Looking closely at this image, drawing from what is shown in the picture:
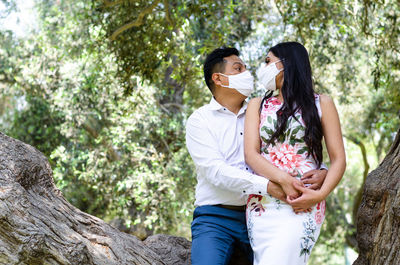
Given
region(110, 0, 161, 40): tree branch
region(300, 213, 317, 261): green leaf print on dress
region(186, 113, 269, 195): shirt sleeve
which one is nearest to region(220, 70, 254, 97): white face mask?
region(186, 113, 269, 195): shirt sleeve

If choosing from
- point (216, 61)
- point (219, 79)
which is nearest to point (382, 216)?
point (219, 79)

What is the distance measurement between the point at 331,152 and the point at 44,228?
167 centimetres

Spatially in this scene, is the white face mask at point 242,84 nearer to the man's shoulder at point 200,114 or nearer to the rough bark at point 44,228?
the man's shoulder at point 200,114

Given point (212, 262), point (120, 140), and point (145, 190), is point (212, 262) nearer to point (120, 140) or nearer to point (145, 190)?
point (145, 190)

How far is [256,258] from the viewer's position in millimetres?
2992

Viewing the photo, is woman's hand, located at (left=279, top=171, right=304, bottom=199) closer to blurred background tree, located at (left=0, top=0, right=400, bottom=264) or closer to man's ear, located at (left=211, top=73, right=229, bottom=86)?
man's ear, located at (left=211, top=73, right=229, bottom=86)

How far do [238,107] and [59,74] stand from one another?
8027mm

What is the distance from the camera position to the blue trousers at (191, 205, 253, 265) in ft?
10.2

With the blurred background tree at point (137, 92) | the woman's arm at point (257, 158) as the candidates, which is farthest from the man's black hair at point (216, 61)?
the blurred background tree at point (137, 92)

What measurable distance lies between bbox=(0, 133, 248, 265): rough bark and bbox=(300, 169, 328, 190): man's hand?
79 centimetres

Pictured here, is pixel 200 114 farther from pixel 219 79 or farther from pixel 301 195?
pixel 301 195

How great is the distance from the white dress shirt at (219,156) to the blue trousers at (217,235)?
0.08 metres

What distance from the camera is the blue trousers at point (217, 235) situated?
10.2 feet

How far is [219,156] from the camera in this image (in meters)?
3.36
